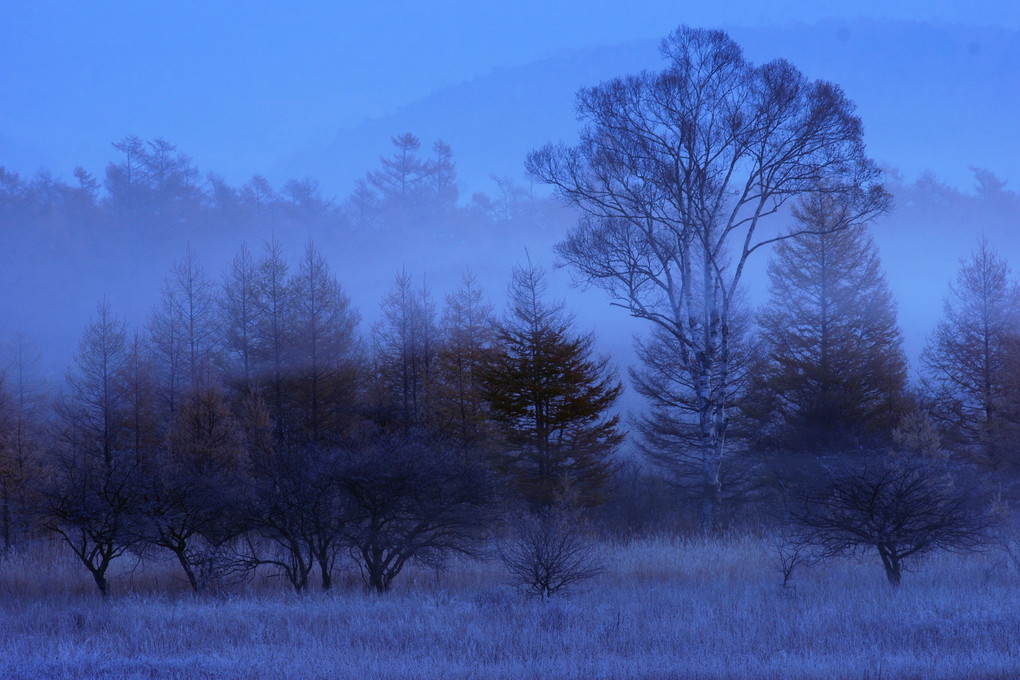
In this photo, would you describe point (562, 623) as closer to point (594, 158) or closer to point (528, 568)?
point (528, 568)

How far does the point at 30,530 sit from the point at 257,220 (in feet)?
182

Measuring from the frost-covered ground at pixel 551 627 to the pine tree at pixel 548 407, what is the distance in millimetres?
12070

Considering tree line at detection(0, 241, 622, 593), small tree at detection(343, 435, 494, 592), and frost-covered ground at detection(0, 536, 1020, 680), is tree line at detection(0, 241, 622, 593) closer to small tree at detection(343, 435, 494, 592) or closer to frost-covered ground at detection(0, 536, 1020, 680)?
small tree at detection(343, 435, 494, 592)

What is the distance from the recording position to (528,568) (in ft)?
37.8

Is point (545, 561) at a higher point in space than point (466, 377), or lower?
lower

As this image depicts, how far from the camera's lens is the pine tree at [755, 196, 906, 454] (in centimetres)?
2681

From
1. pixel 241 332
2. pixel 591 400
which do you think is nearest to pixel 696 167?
pixel 591 400

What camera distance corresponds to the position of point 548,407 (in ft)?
85.9

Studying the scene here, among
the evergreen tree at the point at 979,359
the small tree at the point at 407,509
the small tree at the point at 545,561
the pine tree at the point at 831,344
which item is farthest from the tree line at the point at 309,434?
the evergreen tree at the point at 979,359

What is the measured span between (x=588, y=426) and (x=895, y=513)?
15.9m

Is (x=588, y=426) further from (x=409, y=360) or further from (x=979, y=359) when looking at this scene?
(x=979, y=359)

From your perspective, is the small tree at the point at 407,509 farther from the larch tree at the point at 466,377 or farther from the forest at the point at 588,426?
the larch tree at the point at 466,377

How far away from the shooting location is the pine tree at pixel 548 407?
25.6 m

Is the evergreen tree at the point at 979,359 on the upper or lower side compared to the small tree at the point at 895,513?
upper
